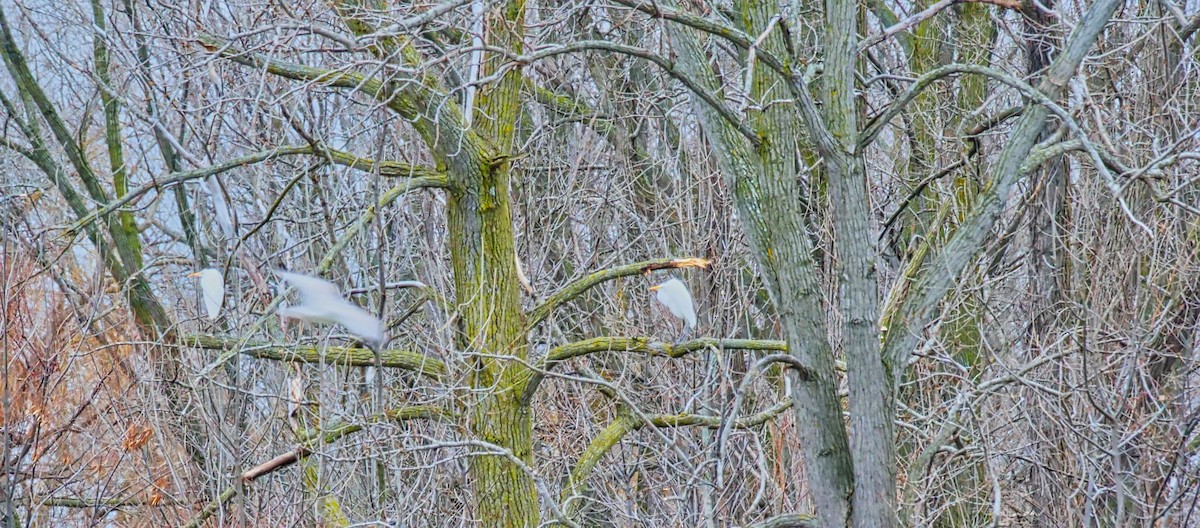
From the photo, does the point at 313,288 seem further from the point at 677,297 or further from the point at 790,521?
the point at 677,297

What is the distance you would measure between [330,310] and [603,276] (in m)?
2.37

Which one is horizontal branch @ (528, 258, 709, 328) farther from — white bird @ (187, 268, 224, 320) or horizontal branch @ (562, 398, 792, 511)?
white bird @ (187, 268, 224, 320)

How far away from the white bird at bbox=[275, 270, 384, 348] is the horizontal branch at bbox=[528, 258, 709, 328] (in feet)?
6.81

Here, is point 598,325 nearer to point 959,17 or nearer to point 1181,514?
point 959,17

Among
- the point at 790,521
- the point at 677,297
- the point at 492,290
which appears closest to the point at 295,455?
the point at 492,290

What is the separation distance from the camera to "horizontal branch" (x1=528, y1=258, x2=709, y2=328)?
20.2 feet

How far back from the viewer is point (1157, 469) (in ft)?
21.3

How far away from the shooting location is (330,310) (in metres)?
4.09

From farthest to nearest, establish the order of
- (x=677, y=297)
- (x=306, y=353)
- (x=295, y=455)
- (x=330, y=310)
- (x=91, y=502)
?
(x=91, y=502), (x=677, y=297), (x=306, y=353), (x=295, y=455), (x=330, y=310)

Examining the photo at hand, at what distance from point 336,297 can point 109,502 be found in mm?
4203

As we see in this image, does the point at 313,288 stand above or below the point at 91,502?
above

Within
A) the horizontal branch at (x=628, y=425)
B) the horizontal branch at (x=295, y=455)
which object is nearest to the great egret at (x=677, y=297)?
the horizontal branch at (x=628, y=425)

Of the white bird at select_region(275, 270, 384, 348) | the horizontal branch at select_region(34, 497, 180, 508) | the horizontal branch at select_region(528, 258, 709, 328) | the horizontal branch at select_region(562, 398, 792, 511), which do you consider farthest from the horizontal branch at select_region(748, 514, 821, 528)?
the horizontal branch at select_region(34, 497, 180, 508)

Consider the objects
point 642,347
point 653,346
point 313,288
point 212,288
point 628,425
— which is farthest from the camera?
point 628,425
